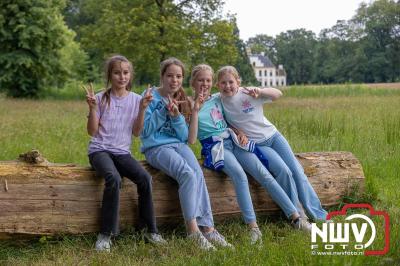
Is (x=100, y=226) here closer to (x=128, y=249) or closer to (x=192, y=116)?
(x=128, y=249)

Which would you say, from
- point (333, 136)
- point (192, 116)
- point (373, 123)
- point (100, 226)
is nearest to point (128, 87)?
point (192, 116)

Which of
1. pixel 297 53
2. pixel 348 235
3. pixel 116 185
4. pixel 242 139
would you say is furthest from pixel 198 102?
pixel 297 53

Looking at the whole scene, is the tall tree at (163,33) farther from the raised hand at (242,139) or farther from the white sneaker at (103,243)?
the white sneaker at (103,243)

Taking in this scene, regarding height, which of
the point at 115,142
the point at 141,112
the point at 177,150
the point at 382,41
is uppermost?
the point at 382,41

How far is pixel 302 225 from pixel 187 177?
1172 mm

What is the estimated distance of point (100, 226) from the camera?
444cm

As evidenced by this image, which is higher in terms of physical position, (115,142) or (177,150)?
(115,142)

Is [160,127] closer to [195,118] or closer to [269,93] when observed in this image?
[195,118]

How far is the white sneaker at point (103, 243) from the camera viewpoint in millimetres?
4141

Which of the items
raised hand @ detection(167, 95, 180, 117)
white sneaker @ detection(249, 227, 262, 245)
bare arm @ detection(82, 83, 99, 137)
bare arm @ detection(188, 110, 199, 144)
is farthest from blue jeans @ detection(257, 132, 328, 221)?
bare arm @ detection(82, 83, 99, 137)

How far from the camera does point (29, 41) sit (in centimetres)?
2567

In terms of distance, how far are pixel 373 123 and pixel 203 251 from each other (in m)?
7.27

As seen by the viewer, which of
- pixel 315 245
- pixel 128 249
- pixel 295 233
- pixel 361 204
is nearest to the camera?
pixel 315 245

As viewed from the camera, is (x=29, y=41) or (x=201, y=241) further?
(x=29, y=41)
